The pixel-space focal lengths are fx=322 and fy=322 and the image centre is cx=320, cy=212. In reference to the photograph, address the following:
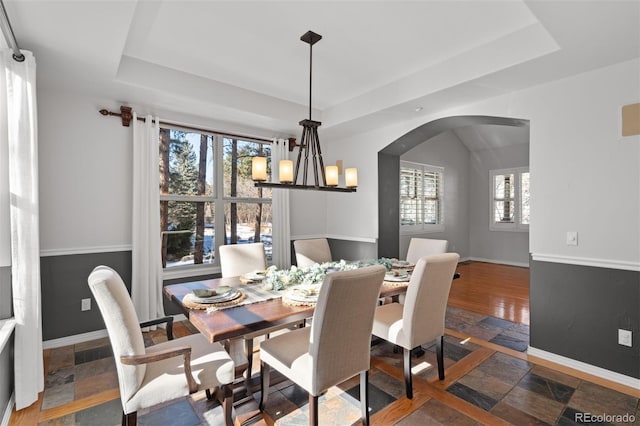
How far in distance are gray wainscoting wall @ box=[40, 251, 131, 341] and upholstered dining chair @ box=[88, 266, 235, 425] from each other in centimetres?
194

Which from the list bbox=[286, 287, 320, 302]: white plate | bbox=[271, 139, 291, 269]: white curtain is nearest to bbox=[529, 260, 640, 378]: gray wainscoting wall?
bbox=[286, 287, 320, 302]: white plate

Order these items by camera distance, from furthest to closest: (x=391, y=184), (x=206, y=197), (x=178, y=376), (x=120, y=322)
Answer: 1. (x=391, y=184)
2. (x=206, y=197)
3. (x=178, y=376)
4. (x=120, y=322)

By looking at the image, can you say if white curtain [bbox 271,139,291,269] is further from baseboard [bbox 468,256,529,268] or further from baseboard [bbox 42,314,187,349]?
baseboard [bbox 468,256,529,268]

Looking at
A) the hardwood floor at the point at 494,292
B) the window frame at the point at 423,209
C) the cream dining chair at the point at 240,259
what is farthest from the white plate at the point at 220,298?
the window frame at the point at 423,209

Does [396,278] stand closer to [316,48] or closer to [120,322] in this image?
[120,322]

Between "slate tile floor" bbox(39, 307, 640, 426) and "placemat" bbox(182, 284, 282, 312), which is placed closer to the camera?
"placemat" bbox(182, 284, 282, 312)

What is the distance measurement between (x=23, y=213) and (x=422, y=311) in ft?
9.38

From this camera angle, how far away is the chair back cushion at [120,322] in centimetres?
148

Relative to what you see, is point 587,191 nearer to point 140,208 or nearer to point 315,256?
point 315,256

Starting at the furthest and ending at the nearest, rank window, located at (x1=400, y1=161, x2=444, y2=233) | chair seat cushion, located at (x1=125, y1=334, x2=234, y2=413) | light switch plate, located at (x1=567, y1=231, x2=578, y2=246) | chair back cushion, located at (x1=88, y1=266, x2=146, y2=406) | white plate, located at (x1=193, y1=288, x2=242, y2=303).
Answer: window, located at (x1=400, y1=161, x2=444, y2=233)
light switch plate, located at (x1=567, y1=231, x2=578, y2=246)
white plate, located at (x1=193, y1=288, x2=242, y2=303)
chair seat cushion, located at (x1=125, y1=334, x2=234, y2=413)
chair back cushion, located at (x1=88, y1=266, x2=146, y2=406)

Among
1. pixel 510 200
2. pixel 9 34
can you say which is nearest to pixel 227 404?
pixel 9 34

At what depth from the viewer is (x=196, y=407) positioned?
84.7 inches

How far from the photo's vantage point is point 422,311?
89.3 inches

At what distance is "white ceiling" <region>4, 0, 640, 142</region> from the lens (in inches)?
80.2
